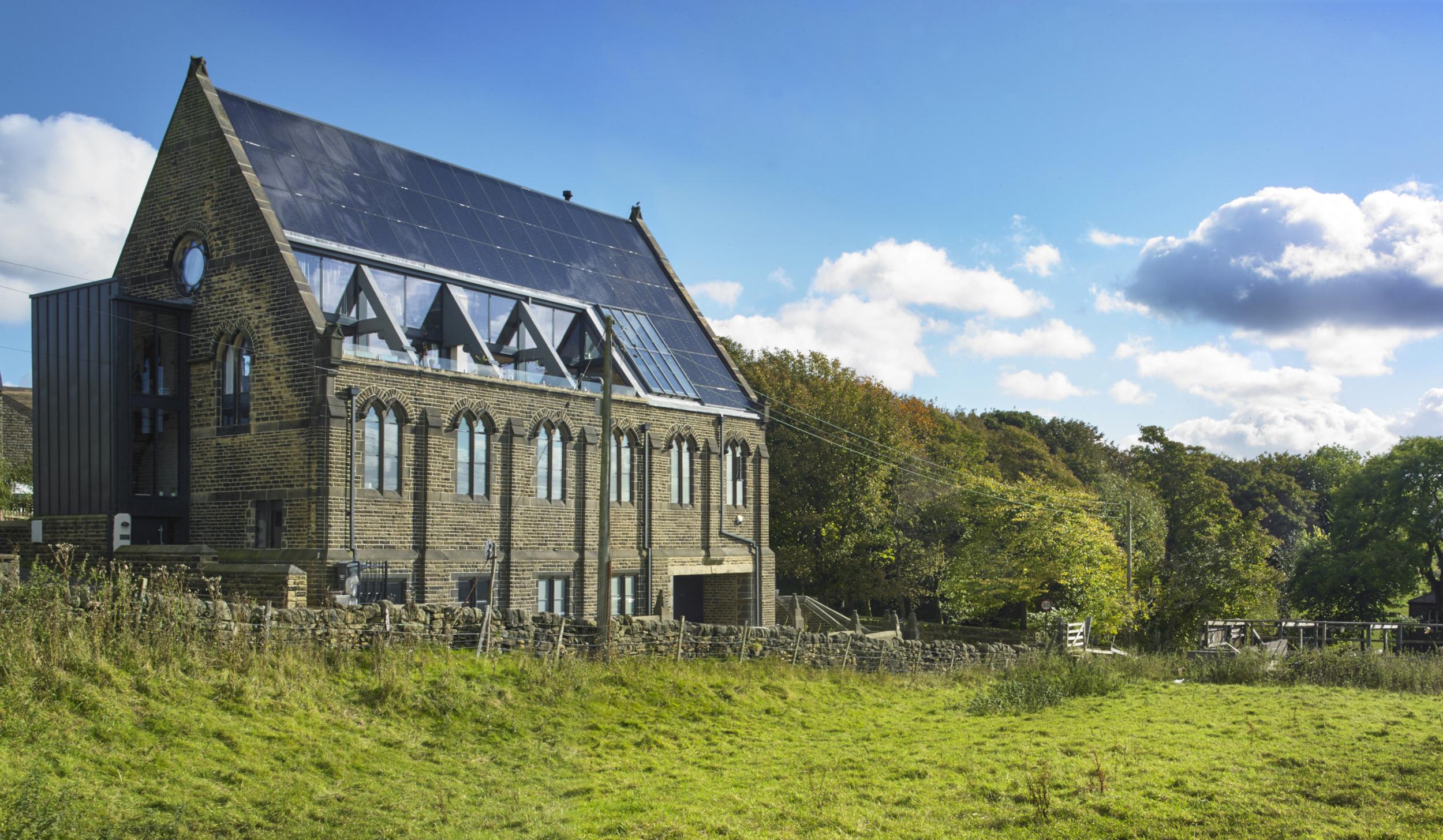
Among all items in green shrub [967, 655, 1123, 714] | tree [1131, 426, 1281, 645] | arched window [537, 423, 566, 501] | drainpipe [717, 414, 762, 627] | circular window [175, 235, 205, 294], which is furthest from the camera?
tree [1131, 426, 1281, 645]

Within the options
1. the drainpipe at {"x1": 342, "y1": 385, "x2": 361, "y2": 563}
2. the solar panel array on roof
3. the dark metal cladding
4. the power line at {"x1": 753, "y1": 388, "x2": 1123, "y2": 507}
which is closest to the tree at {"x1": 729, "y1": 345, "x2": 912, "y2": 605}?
the power line at {"x1": 753, "y1": 388, "x2": 1123, "y2": 507}

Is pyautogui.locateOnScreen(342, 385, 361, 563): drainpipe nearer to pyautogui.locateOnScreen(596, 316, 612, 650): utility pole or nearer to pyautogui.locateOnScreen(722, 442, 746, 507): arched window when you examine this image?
pyautogui.locateOnScreen(596, 316, 612, 650): utility pole

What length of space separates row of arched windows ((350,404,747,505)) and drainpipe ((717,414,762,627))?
0.83 feet

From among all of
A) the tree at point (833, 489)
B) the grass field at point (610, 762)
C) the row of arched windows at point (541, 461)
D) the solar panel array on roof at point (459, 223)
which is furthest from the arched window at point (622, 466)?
the tree at point (833, 489)


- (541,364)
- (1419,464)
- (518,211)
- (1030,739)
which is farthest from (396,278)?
(1419,464)

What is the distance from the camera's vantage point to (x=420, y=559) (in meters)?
→ 26.7

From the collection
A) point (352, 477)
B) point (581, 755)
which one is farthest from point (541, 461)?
point (581, 755)

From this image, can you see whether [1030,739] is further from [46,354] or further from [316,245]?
[46,354]

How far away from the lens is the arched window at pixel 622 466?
108ft

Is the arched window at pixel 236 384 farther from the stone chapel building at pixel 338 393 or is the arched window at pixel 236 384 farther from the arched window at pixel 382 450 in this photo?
the arched window at pixel 382 450

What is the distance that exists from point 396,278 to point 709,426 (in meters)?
11.4

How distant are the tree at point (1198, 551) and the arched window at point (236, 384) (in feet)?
103

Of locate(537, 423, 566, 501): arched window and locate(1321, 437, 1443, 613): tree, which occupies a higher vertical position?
locate(537, 423, 566, 501): arched window

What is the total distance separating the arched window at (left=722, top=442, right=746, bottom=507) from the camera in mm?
37094
